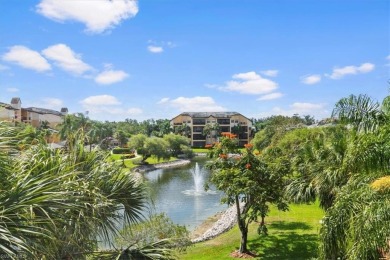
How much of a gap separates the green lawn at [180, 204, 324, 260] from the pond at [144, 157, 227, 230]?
446 centimetres

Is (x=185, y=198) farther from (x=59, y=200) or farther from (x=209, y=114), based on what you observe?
(x=209, y=114)

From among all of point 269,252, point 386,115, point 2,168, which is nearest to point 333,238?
point 386,115

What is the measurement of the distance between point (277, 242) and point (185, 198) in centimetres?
1804

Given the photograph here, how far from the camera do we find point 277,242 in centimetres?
1886

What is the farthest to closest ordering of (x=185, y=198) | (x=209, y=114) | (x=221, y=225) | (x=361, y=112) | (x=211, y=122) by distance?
(x=209, y=114) → (x=211, y=122) → (x=185, y=198) → (x=221, y=225) → (x=361, y=112)

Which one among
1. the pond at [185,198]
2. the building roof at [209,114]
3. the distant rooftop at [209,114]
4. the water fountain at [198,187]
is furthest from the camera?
the distant rooftop at [209,114]

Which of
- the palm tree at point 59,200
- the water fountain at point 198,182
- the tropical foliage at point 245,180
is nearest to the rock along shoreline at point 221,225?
the tropical foliage at point 245,180

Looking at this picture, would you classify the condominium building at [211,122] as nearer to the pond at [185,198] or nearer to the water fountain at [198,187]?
the water fountain at [198,187]

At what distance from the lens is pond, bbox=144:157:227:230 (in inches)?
1143

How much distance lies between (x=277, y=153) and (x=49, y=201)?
83.2ft

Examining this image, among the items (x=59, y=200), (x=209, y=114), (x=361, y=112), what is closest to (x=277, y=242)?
(x=361, y=112)

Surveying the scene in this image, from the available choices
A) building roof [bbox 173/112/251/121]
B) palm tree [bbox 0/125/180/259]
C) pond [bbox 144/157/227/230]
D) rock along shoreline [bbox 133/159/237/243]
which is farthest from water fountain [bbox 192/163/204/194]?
building roof [bbox 173/112/251/121]

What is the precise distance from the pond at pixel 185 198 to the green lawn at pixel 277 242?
4.46 metres

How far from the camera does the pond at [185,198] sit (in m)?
29.0
